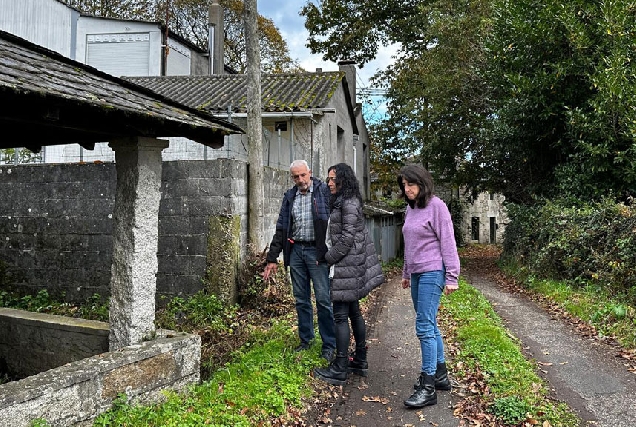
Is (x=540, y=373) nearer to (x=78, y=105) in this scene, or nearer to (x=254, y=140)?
(x=78, y=105)

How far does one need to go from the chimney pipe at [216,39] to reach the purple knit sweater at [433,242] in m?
18.2

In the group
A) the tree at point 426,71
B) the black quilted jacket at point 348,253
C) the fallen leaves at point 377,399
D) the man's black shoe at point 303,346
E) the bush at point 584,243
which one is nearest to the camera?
the fallen leaves at point 377,399

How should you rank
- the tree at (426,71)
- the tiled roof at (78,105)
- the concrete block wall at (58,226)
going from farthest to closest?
the tree at (426,71) → the concrete block wall at (58,226) → the tiled roof at (78,105)

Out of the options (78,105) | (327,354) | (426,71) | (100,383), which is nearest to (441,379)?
(327,354)

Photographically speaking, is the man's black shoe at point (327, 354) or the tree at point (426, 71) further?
the tree at point (426, 71)

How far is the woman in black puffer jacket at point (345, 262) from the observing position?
16.6 ft

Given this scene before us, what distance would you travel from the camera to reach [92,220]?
8.57m

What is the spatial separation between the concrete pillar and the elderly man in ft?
4.58

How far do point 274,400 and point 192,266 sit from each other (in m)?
3.99

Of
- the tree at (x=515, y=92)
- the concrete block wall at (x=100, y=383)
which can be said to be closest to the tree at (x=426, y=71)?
the tree at (x=515, y=92)

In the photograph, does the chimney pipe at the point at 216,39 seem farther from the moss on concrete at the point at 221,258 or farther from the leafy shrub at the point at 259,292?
the leafy shrub at the point at 259,292

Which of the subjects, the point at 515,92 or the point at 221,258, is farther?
the point at 515,92

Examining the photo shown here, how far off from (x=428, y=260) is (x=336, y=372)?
151 cm

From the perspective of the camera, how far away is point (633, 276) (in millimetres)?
8852
